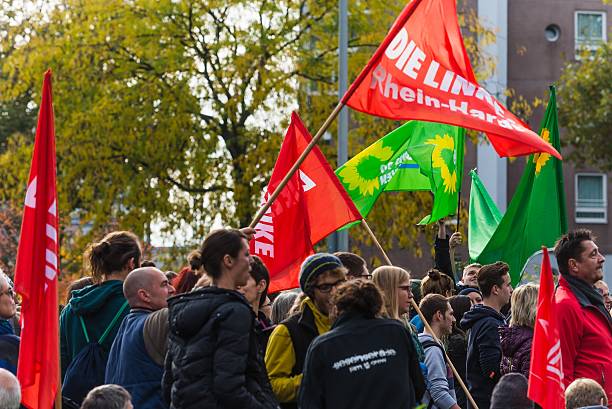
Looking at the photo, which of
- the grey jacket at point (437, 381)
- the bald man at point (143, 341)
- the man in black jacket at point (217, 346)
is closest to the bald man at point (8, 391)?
the bald man at point (143, 341)

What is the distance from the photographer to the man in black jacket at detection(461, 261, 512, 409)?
9.31m

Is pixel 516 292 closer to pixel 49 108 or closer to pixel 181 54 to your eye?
pixel 49 108

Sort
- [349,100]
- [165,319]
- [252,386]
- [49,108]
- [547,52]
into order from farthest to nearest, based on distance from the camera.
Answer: [547,52] < [349,100] < [49,108] < [165,319] < [252,386]

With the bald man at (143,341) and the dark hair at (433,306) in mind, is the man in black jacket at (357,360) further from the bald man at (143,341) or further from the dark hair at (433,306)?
the dark hair at (433,306)

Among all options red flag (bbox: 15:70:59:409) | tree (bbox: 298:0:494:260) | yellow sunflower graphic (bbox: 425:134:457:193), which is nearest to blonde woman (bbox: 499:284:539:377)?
red flag (bbox: 15:70:59:409)

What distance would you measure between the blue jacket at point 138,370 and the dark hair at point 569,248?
258 centimetres

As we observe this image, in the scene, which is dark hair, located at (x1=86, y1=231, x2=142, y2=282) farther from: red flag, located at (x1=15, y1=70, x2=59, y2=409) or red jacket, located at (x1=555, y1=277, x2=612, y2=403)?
red jacket, located at (x1=555, y1=277, x2=612, y2=403)

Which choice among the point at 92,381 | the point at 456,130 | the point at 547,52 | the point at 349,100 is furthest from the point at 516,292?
the point at 547,52

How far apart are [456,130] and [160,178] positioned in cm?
1231

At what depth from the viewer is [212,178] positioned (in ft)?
81.0

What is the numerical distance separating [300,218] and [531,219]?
305 centimetres

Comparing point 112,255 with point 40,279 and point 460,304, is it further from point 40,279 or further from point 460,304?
point 460,304

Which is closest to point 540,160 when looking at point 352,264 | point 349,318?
point 352,264

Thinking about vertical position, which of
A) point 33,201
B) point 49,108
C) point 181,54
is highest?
point 181,54
